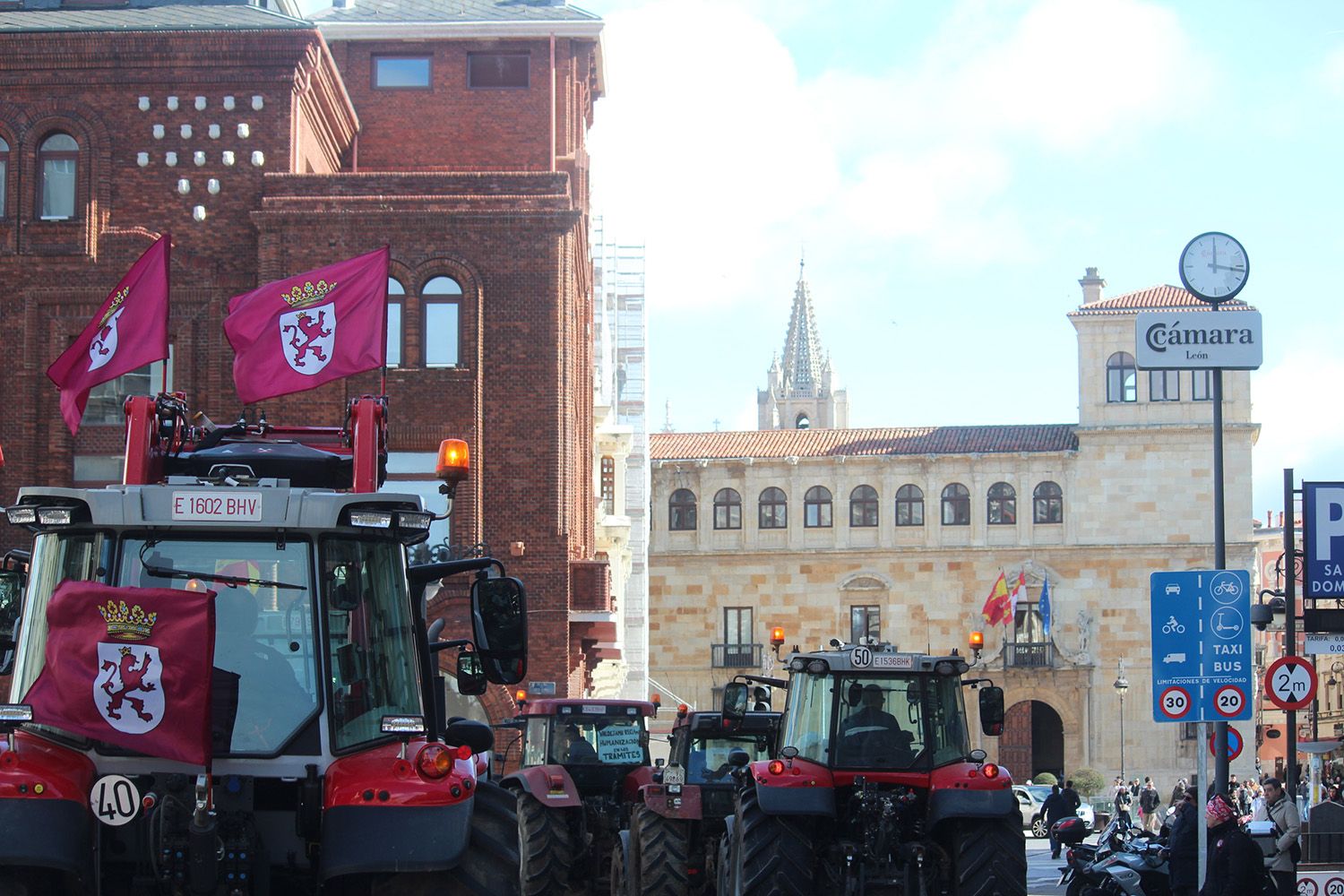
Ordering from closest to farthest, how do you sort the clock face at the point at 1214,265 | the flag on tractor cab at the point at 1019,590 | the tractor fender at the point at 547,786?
the tractor fender at the point at 547,786, the clock face at the point at 1214,265, the flag on tractor cab at the point at 1019,590

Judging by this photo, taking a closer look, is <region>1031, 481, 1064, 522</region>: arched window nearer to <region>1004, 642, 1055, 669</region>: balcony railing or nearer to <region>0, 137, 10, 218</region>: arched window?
<region>1004, 642, 1055, 669</region>: balcony railing

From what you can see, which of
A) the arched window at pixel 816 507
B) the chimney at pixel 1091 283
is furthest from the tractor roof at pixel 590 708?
the chimney at pixel 1091 283

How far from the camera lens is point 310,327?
13.7 m

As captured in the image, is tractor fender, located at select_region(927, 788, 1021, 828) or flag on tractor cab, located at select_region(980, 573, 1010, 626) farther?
flag on tractor cab, located at select_region(980, 573, 1010, 626)

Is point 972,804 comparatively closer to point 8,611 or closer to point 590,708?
point 590,708

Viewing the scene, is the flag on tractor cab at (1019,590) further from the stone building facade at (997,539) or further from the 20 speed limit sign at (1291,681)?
the 20 speed limit sign at (1291,681)

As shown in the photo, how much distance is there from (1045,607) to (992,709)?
52.2 m

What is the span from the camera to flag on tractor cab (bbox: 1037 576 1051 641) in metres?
66.1

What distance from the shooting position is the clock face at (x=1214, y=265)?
63.6ft

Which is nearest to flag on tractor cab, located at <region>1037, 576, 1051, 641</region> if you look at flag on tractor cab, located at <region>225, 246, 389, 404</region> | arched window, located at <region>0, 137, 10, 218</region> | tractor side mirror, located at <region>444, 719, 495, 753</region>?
arched window, located at <region>0, 137, 10, 218</region>

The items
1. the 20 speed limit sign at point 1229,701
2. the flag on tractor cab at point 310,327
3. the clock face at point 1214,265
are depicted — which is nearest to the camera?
the flag on tractor cab at point 310,327

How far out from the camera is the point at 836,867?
44.6ft

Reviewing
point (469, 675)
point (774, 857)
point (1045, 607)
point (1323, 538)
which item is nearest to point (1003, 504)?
point (1045, 607)

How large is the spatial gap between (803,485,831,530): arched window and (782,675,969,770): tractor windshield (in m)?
56.5
